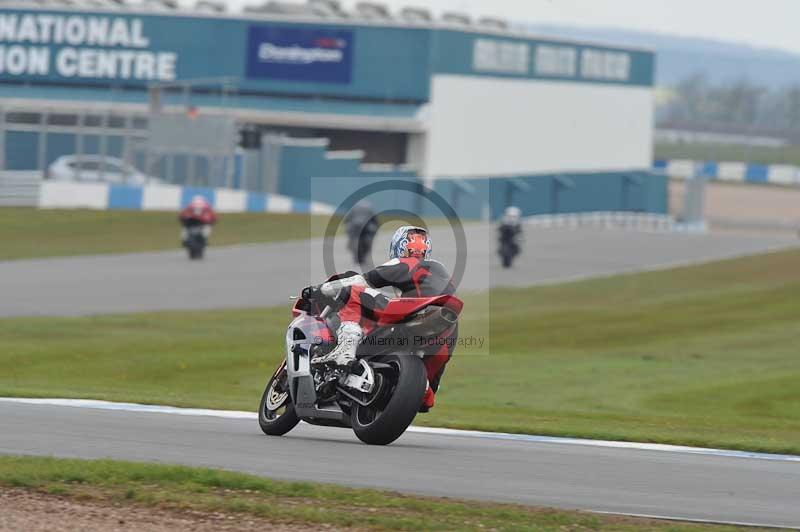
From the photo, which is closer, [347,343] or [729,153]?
[347,343]

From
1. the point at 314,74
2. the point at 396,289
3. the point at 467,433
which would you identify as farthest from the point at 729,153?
the point at 396,289

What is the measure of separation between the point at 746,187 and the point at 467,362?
82002 millimetres

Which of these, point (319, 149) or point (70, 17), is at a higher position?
point (70, 17)

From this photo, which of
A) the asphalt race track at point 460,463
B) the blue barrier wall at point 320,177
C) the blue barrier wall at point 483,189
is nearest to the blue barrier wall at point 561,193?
the blue barrier wall at point 483,189

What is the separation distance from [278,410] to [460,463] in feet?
5.74

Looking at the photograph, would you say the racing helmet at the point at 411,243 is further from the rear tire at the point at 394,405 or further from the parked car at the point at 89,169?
the parked car at the point at 89,169

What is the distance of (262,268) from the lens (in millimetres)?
32531

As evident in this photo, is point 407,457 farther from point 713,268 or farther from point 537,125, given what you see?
point 537,125

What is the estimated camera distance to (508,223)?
115ft

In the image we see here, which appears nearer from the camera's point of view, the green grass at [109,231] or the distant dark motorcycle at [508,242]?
the green grass at [109,231]

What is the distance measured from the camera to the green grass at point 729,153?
396 feet

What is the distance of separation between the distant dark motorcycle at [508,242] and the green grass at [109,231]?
4.31 m

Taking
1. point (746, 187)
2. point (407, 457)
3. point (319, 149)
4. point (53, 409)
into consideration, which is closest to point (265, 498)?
point (407, 457)

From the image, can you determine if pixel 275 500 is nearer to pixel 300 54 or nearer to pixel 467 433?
pixel 467 433
